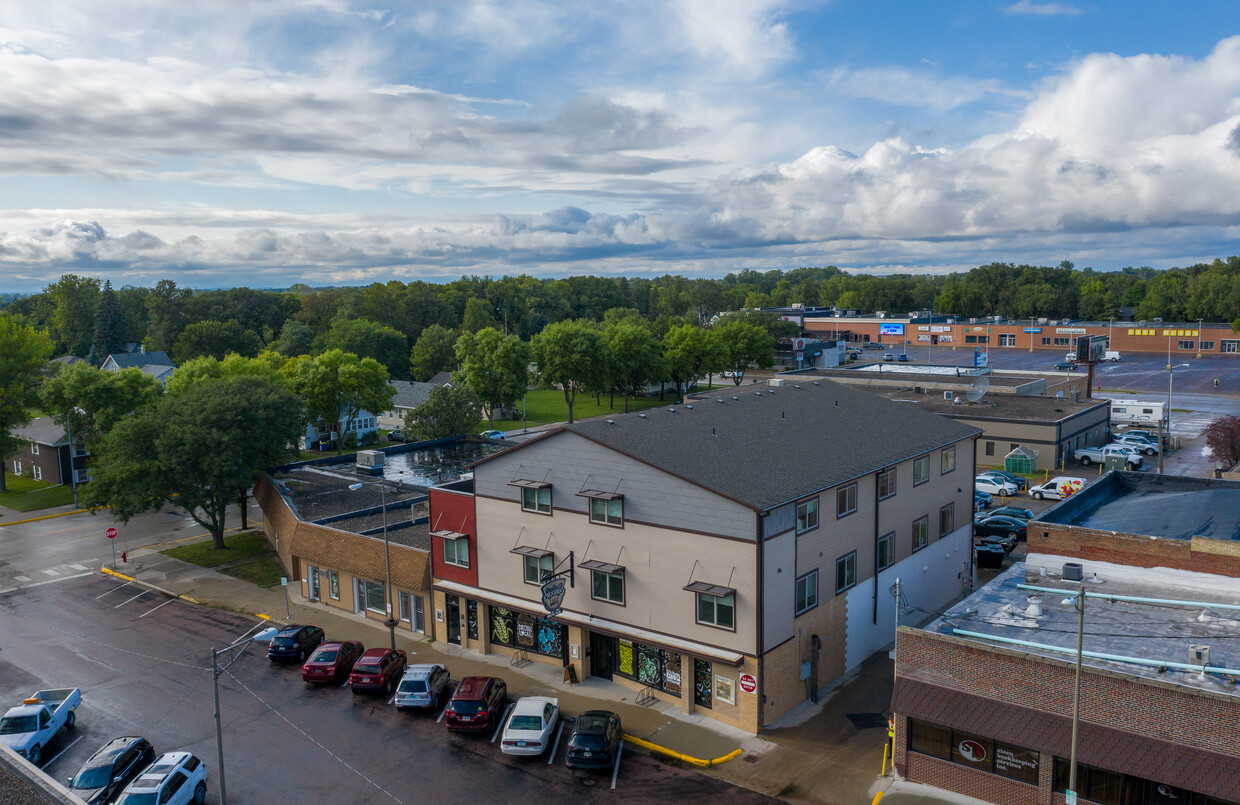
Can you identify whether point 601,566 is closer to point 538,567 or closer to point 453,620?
point 538,567

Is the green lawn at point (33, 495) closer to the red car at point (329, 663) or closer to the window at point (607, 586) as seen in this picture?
the red car at point (329, 663)

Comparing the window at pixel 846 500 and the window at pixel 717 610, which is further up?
the window at pixel 846 500

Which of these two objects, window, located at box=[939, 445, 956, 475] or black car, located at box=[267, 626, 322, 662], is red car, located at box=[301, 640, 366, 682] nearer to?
black car, located at box=[267, 626, 322, 662]

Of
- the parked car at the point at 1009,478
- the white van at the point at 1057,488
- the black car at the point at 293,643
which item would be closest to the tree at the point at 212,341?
the black car at the point at 293,643

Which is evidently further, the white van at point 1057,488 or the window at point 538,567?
the white van at point 1057,488

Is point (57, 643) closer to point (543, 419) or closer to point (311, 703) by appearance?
point (311, 703)

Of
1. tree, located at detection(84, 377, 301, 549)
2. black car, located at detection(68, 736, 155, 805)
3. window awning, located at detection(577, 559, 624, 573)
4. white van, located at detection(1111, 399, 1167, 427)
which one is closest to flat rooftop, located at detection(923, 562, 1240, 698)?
window awning, located at detection(577, 559, 624, 573)
